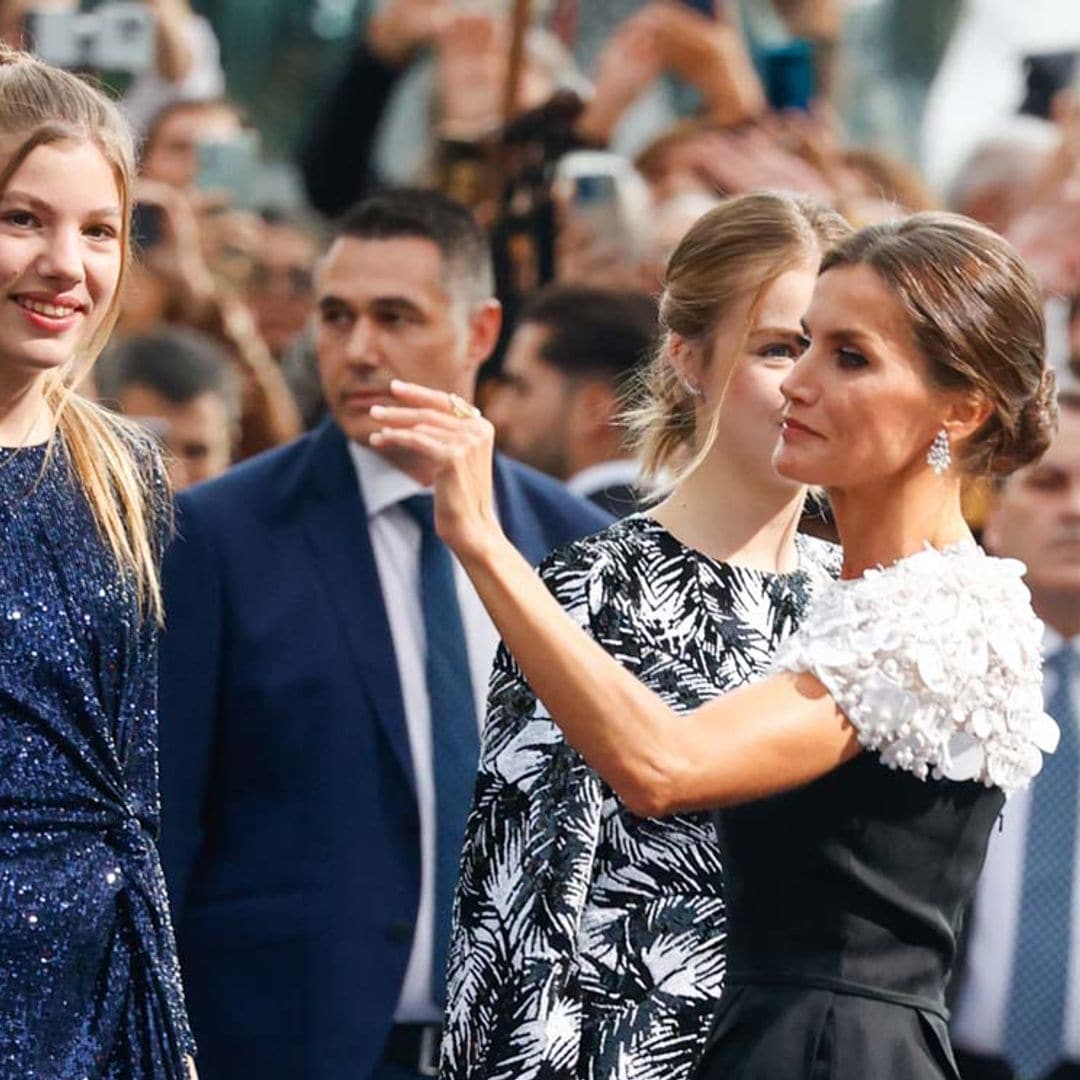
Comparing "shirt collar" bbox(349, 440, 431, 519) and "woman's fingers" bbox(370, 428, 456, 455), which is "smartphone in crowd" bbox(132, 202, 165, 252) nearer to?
"shirt collar" bbox(349, 440, 431, 519)

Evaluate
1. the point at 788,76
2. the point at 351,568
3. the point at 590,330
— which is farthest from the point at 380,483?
the point at 788,76

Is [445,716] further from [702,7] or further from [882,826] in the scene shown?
[702,7]

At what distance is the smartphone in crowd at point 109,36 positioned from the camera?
20.7 feet

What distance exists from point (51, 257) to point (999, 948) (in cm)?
246

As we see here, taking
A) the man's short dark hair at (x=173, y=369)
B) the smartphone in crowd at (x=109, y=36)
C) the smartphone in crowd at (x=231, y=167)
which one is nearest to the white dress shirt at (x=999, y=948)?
the man's short dark hair at (x=173, y=369)

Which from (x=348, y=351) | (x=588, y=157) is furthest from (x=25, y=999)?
(x=588, y=157)

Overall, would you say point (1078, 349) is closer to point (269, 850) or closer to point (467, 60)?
point (467, 60)

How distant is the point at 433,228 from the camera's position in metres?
4.62

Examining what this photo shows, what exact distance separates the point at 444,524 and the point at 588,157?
432 centimetres

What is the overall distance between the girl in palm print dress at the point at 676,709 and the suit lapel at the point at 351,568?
73 cm

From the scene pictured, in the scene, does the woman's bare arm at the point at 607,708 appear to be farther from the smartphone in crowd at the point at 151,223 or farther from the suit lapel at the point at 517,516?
the smartphone in crowd at the point at 151,223

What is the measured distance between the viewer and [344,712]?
4.07m

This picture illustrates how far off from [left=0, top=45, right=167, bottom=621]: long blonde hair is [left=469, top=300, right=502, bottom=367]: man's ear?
1560mm

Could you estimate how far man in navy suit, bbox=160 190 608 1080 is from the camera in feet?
13.1
